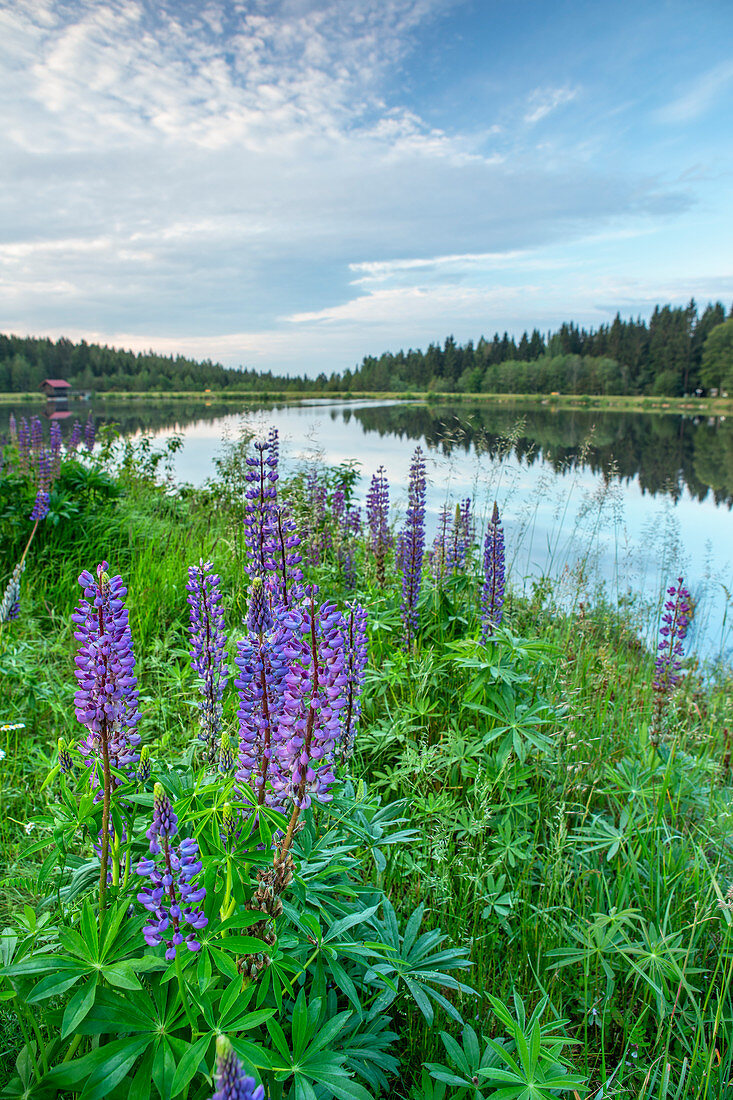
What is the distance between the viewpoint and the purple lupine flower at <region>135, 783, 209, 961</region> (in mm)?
1079

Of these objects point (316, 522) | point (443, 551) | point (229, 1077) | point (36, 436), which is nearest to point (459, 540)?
point (443, 551)

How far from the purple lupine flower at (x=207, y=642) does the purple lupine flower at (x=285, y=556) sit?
0.22 m

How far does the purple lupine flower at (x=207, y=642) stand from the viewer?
6.08 ft

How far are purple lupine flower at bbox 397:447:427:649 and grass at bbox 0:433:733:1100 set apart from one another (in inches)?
5.1

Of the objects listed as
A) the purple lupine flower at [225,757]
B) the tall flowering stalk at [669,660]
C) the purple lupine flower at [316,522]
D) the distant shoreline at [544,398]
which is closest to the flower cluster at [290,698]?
the purple lupine flower at [225,757]

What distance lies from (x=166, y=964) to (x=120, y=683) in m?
0.55

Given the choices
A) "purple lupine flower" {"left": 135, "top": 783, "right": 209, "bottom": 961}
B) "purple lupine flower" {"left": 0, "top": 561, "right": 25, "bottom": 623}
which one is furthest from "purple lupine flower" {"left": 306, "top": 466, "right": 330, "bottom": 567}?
"purple lupine flower" {"left": 135, "top": 783, "right": 209, "bottom": 961}

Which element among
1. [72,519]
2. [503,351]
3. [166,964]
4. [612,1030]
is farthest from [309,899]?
[503,351]

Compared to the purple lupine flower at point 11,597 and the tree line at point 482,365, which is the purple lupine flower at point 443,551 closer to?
the purple lupine flower at point 11,597

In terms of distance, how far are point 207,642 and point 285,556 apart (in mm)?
375

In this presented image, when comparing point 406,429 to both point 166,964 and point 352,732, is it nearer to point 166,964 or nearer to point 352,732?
point 352,732

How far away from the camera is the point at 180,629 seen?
14.4 ft

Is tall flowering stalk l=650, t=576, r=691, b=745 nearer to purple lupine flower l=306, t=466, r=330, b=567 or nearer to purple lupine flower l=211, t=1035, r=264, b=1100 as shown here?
purple lupine flower l=306, t=466, r=330, b=567

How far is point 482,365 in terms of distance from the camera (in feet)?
164
